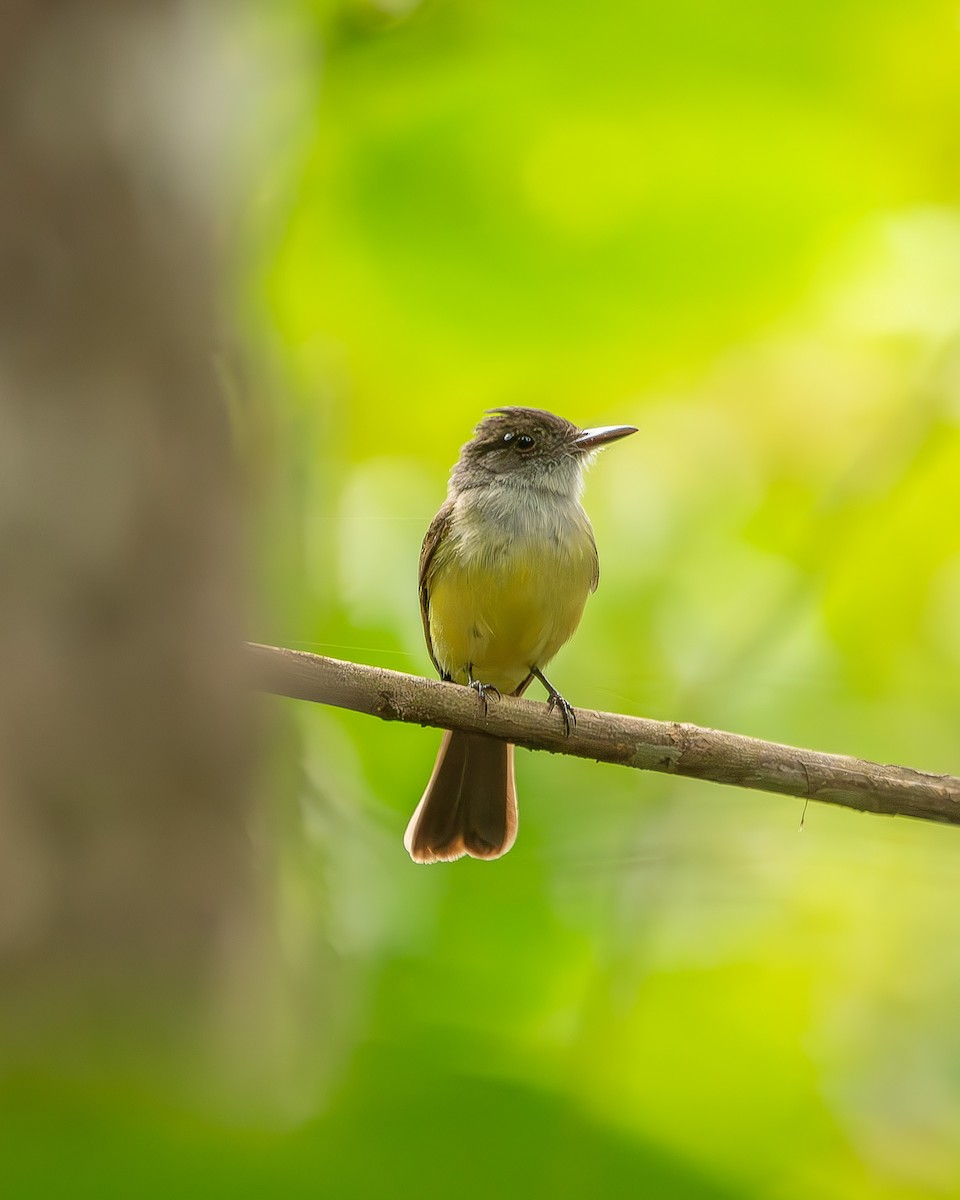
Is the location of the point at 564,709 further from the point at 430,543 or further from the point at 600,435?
the point at 430,543

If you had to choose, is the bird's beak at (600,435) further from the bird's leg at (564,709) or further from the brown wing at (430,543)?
the bird's leg at (564,709)

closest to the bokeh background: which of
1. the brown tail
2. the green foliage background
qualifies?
the green foliage background

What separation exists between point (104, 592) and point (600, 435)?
10.4 feet

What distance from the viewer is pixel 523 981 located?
1256mm

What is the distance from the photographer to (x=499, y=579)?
382 centimetres

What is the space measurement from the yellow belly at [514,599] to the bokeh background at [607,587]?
109 millimetres

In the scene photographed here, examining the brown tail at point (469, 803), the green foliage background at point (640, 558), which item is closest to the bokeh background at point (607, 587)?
→ the green foliage background at point (640, 558)

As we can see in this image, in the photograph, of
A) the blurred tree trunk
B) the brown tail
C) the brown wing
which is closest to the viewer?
the blurred tree trunk

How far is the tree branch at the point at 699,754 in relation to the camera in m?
2.45

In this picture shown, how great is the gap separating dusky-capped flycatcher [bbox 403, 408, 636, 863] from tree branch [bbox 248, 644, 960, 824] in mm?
929

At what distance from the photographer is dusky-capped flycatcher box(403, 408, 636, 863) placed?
3.74 m

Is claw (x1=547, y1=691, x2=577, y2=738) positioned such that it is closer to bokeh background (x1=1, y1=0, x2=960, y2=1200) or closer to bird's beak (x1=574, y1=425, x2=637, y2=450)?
bokeh background (x1=1, y1=0, x2=960, y2=1200)

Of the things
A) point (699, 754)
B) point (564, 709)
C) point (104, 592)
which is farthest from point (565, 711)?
point (104, 592)

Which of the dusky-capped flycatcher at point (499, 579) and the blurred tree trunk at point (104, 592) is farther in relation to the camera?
the dusky-capped flycatcher at point (499, 579)
